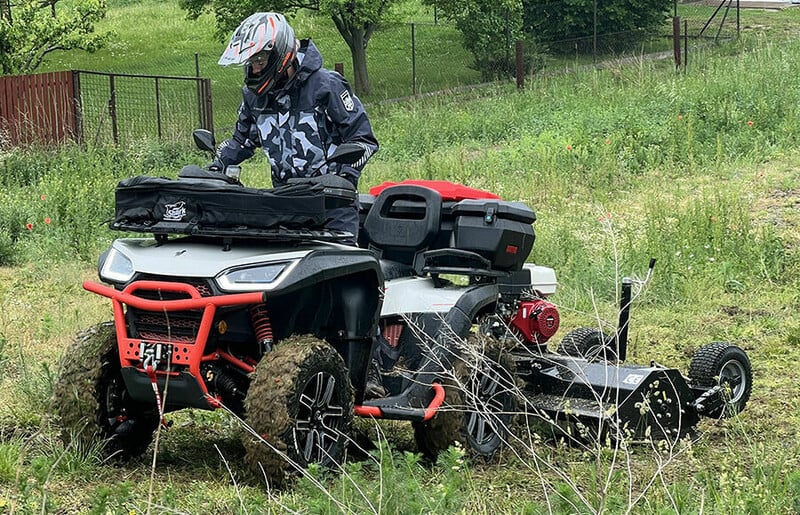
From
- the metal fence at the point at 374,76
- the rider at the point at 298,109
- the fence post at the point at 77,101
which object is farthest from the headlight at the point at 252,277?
the fence post at the point at 77,101

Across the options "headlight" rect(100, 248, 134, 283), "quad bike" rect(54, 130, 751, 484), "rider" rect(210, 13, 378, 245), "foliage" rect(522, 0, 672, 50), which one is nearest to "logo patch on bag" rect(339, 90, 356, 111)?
"rider" rect(210, 13, 378, 245)

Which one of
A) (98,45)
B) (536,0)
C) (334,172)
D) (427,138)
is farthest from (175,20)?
(334,172)

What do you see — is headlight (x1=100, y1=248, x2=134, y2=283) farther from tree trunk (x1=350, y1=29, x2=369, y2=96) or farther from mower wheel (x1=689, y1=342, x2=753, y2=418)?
tree trunk (x1=350, y1=29, x2=369, y2=96)

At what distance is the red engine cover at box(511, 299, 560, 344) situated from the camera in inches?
251

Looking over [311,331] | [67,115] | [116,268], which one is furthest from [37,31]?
[311,331]

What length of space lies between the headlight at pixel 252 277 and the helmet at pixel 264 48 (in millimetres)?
1072

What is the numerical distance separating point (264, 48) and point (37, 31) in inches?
802

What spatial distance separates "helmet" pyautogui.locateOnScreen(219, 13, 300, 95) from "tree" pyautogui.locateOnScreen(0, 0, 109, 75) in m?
19.2

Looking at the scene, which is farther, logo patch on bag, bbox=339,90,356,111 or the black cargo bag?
logo patch on bag, bbox=339,90,356,111

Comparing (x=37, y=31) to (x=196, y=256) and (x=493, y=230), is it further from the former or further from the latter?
(x=196, y=256)

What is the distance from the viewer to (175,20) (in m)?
44.9

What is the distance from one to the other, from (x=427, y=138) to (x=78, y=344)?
501 inches

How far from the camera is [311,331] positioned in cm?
530

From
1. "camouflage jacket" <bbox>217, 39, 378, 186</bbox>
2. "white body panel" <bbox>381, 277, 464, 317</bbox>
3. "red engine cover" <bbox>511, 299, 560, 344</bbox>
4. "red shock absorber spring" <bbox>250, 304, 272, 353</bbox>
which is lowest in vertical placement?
"red engine cover" <bbox>511, 299, 560, 344</bbox>
